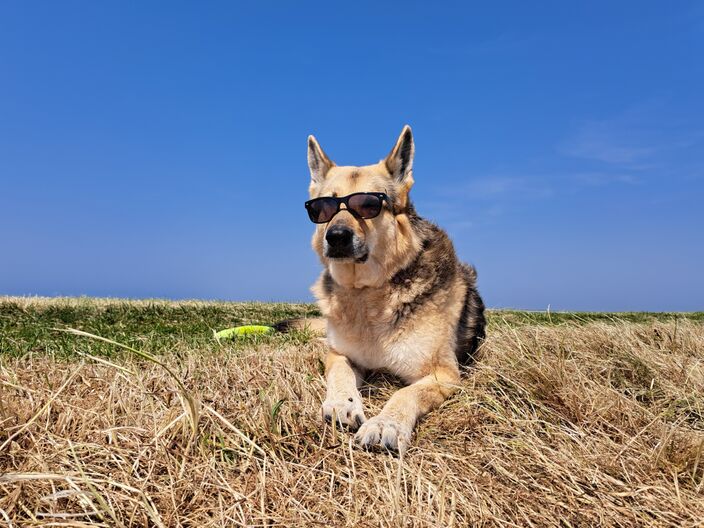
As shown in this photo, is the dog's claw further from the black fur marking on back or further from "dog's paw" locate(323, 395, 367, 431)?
the black fur marking on back

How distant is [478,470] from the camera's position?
301 cm

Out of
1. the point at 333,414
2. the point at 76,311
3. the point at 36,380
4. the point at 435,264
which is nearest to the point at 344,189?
the point at 435,264

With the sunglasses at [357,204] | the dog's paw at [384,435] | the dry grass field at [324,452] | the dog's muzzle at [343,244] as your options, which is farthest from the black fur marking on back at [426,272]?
the dog's paw at [384,435]

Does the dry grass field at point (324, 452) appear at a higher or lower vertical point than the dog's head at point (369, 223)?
lower

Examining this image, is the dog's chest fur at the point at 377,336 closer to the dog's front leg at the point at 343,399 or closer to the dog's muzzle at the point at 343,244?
the dog's front leg at the point at 343,399

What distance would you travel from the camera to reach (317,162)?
5.50 meters

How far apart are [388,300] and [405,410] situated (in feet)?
4.16

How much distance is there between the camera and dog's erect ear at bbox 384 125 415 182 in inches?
198

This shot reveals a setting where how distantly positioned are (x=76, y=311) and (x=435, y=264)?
8.39 m

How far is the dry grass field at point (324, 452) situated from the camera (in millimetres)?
2455

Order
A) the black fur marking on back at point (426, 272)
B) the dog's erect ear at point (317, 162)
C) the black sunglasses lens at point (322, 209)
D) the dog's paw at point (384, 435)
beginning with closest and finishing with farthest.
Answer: the dog's paw at point (384, 435), the black fur marking on back at point (426, 272), the black sunglasses lens at point (322, 209), the dog's erect ear at point (317, 162)

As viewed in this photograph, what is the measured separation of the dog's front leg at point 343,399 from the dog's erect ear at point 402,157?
1.98 meters

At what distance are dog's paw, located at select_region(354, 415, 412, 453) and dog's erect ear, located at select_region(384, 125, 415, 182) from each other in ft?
8.64

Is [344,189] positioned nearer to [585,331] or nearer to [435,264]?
[435,264]
